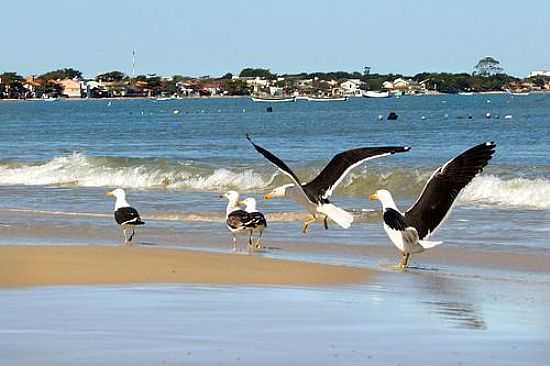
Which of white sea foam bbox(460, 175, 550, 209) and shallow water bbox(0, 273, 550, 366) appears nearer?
shallow water bbox(0, 273, 550, 366)

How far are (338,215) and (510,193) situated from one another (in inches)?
363

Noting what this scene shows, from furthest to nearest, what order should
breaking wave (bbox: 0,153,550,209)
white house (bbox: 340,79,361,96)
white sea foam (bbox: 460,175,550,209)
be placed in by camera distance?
white house (bbox: 340,79,361,96)
breaking wave (bbox: 0,153,550,209)
white sea foam (bbox: 460,175,550,209)

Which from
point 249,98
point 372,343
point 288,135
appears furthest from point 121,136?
point 249,98

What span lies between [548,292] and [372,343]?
3.40 meters

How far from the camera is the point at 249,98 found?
176 meters

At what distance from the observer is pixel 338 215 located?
14344 millimetres

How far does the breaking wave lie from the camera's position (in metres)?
23.0

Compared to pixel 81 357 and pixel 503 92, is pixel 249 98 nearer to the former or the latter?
pixel 503 92

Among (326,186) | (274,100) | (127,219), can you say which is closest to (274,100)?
(274,100)

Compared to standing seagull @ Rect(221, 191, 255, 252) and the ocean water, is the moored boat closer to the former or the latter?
the ocean water

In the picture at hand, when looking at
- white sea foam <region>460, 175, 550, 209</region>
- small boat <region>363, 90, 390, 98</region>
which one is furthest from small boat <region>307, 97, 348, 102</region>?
white sea foam <region>460, 175, 550, 209</region>

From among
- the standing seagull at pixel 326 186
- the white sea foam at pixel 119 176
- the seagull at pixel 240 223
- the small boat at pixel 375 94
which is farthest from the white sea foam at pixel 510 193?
the small boat at pixel 375 94

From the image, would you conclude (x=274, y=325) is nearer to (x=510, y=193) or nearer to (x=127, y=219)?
(x=127, y=219)

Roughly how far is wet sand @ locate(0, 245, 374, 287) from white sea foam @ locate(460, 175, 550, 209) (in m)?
8.44
